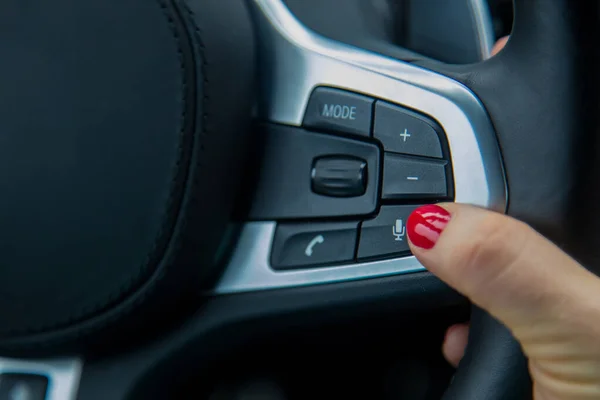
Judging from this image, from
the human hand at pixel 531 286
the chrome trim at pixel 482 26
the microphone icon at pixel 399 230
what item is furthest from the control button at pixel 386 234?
the chrome trim at pixel 482 26

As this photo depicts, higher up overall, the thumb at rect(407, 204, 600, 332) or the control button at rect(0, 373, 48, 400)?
the thumb at rect(407, 204, 600, 332)

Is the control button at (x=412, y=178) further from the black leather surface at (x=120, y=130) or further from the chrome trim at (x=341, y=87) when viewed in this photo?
the black leather surface at (x=120, y=130)

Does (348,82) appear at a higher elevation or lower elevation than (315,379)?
higher

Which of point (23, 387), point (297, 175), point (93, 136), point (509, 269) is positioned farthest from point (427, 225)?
point (23, 387)

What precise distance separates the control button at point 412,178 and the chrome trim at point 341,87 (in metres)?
0.01

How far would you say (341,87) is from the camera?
56 cm

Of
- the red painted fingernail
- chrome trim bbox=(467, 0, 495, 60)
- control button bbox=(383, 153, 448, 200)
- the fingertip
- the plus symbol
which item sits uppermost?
chrome trim bbox=(467, 0, 495, 60)

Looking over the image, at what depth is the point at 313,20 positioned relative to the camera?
0.60m

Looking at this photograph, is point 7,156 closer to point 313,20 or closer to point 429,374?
point 313,20

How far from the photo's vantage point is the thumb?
396 millimetres

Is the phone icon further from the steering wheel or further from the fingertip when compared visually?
the fingertip

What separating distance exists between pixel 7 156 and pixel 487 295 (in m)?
0.38

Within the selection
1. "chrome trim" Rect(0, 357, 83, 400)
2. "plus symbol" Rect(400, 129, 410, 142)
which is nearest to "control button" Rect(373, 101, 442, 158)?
"plus symbol" Rect(400, 129, 410, 142)

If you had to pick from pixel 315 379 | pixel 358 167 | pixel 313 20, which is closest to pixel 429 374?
pixel 315 379
